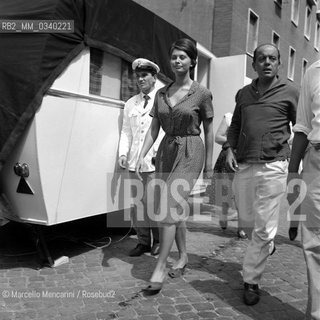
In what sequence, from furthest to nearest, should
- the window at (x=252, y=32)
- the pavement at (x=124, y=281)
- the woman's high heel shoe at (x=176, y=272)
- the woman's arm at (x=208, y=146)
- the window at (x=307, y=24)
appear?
the window at (x=307, y=24), the window at (x=252, y=32), the woman's high heel shoe at (x=176, y=272), the woman's arm at (x=208, y=146), the pavement at (x=124, y=281)

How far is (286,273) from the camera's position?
12.2ft

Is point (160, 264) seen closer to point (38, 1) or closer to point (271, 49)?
point (271, 49)

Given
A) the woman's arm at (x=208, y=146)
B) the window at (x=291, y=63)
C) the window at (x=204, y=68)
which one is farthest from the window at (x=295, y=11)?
the woman's arm at (x=208, y=146)

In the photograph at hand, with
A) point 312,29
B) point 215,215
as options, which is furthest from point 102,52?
point 312,29

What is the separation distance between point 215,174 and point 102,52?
2395mm

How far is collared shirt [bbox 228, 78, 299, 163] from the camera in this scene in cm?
295

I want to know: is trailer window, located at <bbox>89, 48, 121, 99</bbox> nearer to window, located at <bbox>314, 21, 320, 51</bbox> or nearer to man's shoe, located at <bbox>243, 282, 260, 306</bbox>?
man's shoe, located at <bbox>243, 282, 260, 306</bbox>

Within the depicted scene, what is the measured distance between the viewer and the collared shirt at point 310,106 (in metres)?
2.24

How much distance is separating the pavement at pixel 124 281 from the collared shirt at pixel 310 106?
135 centimetres

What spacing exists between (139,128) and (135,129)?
0.05 meters

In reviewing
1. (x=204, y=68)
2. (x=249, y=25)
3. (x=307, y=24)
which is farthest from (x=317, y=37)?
(x=204, y=68)

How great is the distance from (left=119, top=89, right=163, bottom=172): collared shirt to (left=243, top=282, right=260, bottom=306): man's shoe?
143 centimetres

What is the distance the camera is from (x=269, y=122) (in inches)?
117

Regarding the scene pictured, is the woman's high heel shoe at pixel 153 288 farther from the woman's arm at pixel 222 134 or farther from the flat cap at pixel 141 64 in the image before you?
the woman's arm at pixel 222 134
